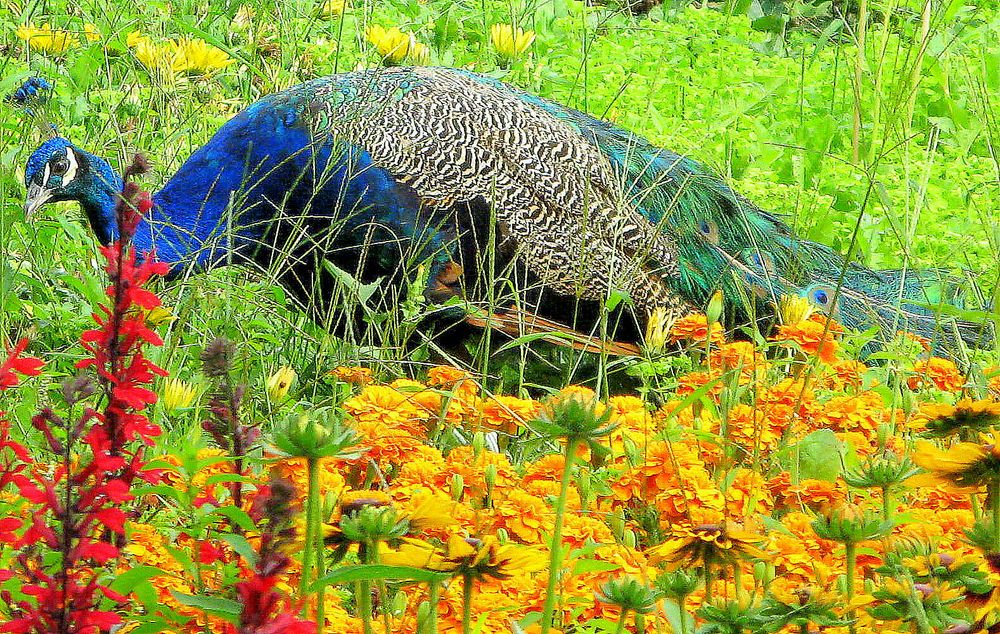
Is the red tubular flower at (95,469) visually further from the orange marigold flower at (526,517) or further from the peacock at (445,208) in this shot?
the peacock at (445,208)

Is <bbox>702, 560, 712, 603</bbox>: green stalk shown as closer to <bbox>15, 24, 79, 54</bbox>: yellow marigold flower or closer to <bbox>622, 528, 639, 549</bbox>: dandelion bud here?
<bbox>622, 528, 639, 549</bbox>: dandelion bud

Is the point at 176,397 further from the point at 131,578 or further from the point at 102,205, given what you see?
the point at 102,205

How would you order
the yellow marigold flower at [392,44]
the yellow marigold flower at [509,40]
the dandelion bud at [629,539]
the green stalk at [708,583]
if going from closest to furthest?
the green stalk at [708,583] < the dandelion bud at [629,539] < the yellow marigold flower at [392,44] < the yellow marigold flower at [509,40]

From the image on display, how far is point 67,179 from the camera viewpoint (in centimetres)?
310

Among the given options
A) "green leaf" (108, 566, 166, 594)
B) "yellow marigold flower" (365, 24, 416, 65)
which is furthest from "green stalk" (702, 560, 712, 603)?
"yellow marigold flower" (365, 24, 416, 65)

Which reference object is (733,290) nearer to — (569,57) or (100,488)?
(569,57)

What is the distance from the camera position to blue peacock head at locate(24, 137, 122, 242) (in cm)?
306

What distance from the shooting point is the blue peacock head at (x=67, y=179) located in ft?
10.0

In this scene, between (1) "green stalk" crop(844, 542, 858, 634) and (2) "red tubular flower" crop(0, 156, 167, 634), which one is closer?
(2) "red tubular flower" crop(0, 156, 167, 634)

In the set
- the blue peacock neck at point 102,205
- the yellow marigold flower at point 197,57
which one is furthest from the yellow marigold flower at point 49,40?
the blue peacock neck at point 102,205

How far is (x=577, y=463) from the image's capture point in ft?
6.00

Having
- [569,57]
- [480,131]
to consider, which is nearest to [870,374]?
[480,131]

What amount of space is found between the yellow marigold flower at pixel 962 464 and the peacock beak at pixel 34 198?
8.06 feet

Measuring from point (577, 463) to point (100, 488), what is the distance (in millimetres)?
950
